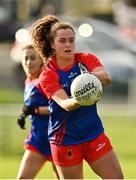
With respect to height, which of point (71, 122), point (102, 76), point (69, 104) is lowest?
point (71, 122)

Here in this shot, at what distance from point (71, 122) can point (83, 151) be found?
0.29 meters

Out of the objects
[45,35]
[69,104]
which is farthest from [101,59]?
[69,104]

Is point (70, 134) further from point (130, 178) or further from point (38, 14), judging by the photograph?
point (38, 14)

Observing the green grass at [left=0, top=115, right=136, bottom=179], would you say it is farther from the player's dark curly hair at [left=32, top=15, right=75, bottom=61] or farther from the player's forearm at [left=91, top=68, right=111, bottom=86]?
the player's forearm at [left=91, top=68, right=111, bottom=86]

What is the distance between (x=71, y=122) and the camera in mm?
8594

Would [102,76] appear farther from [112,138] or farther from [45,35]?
[112,138]

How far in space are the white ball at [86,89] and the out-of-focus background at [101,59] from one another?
464cm

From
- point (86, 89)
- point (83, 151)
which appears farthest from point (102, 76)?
point (83, 151)

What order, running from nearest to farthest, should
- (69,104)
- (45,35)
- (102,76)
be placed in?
1. (69,104)
2. (102,76)
3. (45,35)

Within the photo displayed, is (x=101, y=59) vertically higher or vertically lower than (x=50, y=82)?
lower

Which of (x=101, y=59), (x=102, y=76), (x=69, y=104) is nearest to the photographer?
(x=69, y=104)

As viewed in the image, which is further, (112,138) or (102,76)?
(112,138)

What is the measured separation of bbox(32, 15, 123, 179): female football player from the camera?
28.1 feet

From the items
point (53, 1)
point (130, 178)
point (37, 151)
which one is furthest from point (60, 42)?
point (53, 1)
